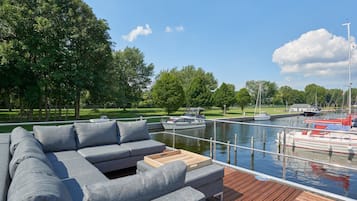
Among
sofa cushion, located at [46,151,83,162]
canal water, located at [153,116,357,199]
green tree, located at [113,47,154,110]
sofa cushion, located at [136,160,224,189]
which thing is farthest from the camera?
green tree, located at [113,47,154,110]

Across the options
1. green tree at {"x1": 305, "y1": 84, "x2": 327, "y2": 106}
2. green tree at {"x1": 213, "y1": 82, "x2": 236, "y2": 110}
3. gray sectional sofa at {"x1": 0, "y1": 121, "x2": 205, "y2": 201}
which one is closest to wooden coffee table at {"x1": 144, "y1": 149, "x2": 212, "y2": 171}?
gray sectional sofa at {"x1": 0, "y1": 121, "x2": 205, "y2": 201}

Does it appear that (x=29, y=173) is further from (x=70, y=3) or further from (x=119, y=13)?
(x=70, y=3)

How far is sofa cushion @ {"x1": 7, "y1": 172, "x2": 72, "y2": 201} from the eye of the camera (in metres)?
0.85

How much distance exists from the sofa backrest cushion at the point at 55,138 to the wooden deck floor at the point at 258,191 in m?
2.39

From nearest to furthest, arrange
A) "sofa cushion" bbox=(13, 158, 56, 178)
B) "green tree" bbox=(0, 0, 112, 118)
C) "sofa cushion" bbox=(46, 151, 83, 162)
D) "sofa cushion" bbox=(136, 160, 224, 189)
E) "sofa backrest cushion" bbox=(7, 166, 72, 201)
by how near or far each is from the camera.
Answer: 1. "sofa backrest cushion" bbox=(7, 166, 72, 201)
2. "sofa cushion" bbox=(13, 158, 56, 178)
3. "sofa cushion" bbox=(136, 160, 224, 189)
4. "sofa cushion" bbox=(46, 151, 83, 162)
5. "green tree" bbox=(0, 0, 112, 118)

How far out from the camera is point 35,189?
0.90m

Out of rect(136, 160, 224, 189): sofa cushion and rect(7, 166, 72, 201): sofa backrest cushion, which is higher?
rect(7, 166, 72, 201): sofa backrest cushion

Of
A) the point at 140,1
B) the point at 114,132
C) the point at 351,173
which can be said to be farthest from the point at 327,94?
the point at 114,132

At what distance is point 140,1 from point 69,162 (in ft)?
25.0

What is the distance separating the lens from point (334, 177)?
6797mm

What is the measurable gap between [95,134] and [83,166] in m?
0.99

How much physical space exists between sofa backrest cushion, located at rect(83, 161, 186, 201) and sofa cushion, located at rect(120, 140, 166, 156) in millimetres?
2016

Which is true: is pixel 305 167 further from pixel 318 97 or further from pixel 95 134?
pixel 318 97

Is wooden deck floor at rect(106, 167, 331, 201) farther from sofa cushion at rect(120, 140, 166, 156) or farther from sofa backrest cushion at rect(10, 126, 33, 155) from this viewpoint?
sofa backrest cushion at rect(10, 126, 33, 155)
